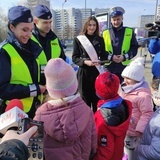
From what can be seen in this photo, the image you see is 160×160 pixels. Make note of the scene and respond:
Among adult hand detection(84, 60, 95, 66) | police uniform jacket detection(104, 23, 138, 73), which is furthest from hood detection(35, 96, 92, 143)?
police uniform jacket detection(104, 23, 138, 73)

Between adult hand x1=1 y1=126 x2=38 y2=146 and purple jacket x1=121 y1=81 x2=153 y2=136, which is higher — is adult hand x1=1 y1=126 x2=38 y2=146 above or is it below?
above

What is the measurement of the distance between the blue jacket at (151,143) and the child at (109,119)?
205 mm

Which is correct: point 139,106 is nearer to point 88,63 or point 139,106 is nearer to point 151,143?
point 151,143

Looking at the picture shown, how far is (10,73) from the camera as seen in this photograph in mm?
2236

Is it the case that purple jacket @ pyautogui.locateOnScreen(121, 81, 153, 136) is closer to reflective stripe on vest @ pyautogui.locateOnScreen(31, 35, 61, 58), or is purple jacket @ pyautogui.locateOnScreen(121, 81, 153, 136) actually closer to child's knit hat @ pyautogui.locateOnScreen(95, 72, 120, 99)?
child's knit hat @ pyautogui.locateOnScreen(95, 72, 120, 99)

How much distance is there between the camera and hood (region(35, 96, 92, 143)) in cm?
176

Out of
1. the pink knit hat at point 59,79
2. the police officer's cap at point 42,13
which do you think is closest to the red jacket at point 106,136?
the pink knit hat at point 59,79

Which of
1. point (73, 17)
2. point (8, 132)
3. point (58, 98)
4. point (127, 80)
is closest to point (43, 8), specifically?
point (127, 80)

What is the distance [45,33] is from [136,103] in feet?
4.55

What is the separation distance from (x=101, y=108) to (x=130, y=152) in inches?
36.6

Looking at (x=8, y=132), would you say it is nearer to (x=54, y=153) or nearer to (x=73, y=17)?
(x=54, y=153)

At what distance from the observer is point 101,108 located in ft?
7.33

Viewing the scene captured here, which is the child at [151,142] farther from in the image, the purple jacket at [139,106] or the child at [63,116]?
the child at [63,116]

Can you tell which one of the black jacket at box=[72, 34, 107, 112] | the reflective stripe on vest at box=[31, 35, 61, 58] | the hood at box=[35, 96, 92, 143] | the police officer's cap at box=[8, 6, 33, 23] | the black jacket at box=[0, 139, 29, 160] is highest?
the police officer's cap at box=[8, 6, 33, 23]
